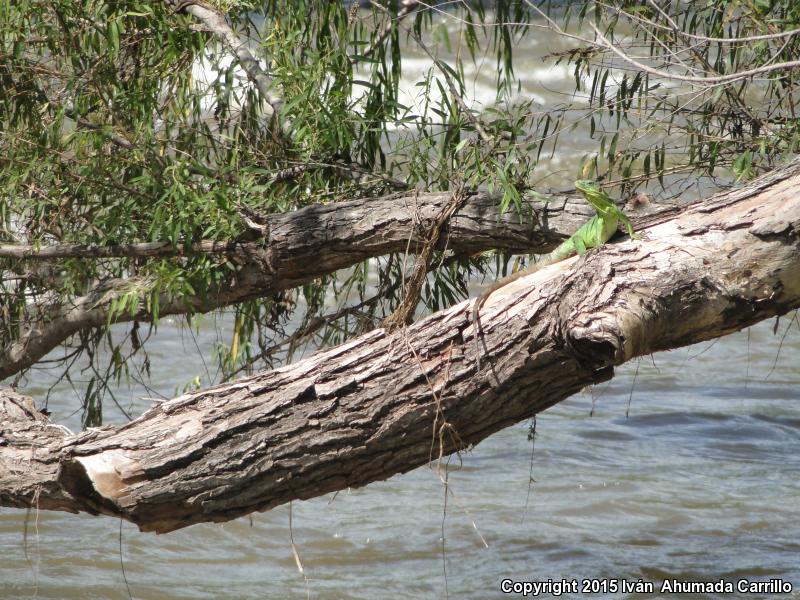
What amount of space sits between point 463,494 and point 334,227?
3155mm

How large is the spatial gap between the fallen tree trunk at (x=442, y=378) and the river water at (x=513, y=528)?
73.3 inches

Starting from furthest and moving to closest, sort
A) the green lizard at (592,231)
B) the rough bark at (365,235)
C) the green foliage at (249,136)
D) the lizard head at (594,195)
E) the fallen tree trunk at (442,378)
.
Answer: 1. the green foliage at (249,136)
2. the rough bark at (365,235)
3. the lizard head at (594,195)
4. the green lizard at (592,231)
5. the fallen tree trunk at (442,378)

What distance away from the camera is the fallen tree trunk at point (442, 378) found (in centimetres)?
203

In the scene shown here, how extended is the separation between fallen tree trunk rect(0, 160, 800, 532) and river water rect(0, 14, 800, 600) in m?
1.86

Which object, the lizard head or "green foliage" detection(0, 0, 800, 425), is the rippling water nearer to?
"green foliage" detection(0, 0, 800, 425)

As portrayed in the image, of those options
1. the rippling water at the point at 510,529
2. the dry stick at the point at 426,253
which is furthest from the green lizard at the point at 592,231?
the rippling water at the point at 510,529

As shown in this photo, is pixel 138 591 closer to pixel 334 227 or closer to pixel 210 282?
pixel 210 282

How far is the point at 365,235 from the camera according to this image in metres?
3.18

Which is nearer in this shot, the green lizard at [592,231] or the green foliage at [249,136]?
the green lizard at [592,231]

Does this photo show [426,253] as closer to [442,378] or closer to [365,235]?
[365,235]

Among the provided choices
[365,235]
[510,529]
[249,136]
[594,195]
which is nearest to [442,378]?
[594,195]

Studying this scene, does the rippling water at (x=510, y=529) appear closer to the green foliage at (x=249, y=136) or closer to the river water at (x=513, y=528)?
the river water at (x=513, y=528)

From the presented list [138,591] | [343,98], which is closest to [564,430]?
[138,591]

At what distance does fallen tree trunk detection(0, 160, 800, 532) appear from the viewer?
6.64 feet
